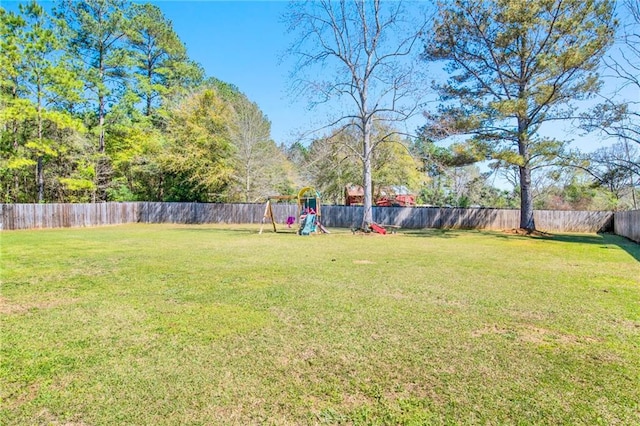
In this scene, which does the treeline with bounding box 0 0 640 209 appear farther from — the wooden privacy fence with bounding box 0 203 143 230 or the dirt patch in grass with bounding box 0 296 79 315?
the dirt patch in grass with bounding box 0 296 79 315

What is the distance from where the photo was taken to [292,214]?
75.0ft

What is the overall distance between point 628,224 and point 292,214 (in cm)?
1671

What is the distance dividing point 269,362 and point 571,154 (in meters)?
17.1

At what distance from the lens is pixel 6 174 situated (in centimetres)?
1948

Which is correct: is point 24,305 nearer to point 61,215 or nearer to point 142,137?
point 61,215

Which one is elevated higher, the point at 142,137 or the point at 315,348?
the point at 142,137

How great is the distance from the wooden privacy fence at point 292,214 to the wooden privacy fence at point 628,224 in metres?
2.05

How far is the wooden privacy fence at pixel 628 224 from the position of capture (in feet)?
43.2

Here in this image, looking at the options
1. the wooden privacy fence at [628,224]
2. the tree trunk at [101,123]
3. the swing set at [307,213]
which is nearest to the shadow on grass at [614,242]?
the wooden privacy fence at [628,224]

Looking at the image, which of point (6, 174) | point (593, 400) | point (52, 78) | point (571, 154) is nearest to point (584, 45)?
→ point (571, 154)

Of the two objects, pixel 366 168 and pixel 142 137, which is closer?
pixel 366 168

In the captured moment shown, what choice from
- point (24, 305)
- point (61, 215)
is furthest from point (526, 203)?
point (61, 215)

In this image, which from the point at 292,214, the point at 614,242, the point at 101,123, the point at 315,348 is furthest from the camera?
the point at 292,214

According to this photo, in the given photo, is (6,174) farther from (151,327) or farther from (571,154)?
(571,154)
